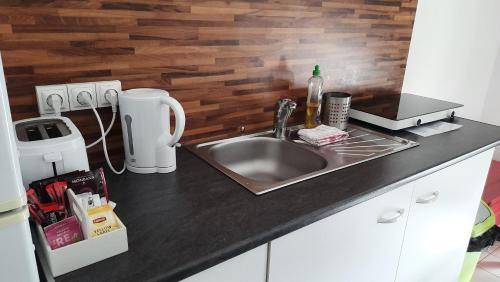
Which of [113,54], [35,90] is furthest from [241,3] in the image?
[35,90]

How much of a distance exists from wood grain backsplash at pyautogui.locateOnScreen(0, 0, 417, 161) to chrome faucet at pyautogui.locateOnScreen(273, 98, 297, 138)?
0.09 m

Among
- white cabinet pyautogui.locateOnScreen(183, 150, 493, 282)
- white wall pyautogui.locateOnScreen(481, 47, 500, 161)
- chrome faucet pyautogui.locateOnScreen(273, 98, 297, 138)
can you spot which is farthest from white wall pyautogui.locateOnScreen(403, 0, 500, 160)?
chrome faucet pyautogui.locateOnScreen(273, 98, 297, 138)

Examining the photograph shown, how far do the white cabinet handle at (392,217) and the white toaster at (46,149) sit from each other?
2.93 ft

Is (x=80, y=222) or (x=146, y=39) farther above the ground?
(x=146, y=39)

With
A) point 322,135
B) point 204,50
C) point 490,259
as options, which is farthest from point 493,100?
point 204,50

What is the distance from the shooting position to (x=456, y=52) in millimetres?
2398

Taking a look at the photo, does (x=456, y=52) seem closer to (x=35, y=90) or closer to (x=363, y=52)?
(x=363, y=52)

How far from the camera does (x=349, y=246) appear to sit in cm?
105

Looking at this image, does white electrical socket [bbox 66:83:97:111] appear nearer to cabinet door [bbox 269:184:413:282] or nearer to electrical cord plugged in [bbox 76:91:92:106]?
electrical cord plugged in [bbox 76:91:92:106]

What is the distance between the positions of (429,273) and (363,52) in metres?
1.09

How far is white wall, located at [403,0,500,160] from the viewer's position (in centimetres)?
212

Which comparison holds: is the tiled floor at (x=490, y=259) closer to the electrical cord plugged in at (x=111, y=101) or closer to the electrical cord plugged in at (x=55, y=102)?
the electrical cord plugged in at (x=111, y=101)

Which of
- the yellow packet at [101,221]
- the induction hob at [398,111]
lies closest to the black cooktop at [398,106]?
the induction hob at [398,111]

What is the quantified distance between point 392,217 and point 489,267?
1520 millimetres
